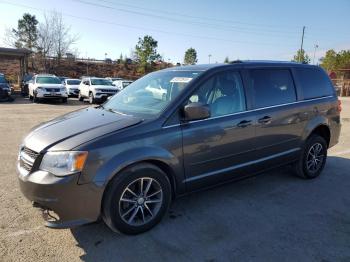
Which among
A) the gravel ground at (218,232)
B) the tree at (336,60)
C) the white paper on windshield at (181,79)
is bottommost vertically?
the gravel ground at (218,232)

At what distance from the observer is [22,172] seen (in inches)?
132

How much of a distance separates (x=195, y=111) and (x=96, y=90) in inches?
699

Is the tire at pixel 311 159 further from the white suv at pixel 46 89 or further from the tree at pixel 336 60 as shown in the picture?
the tree at pixel 336 60

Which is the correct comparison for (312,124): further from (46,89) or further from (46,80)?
(46,80)

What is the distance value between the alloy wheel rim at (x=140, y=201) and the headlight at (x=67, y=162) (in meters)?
0.57

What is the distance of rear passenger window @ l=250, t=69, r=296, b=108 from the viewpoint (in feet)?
14.6

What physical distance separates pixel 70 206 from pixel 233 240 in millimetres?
1663

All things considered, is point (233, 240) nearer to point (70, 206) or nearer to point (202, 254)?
point (202, 254)

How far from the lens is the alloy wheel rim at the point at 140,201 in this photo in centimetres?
344

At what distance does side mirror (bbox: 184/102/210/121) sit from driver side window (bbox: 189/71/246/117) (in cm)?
21

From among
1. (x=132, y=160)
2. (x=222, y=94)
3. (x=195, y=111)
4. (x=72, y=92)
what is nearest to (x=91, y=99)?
(x=72, y=92)

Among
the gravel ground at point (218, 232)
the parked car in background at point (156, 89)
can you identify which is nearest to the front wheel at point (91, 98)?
the gravel ground at point (218, 232)

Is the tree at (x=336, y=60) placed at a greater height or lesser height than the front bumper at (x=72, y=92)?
greater

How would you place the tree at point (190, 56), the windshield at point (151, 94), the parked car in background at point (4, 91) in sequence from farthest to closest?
the tree at point (190, 56) < the parked car in background at point (4, 91) < the windshield at point (151, 94)
